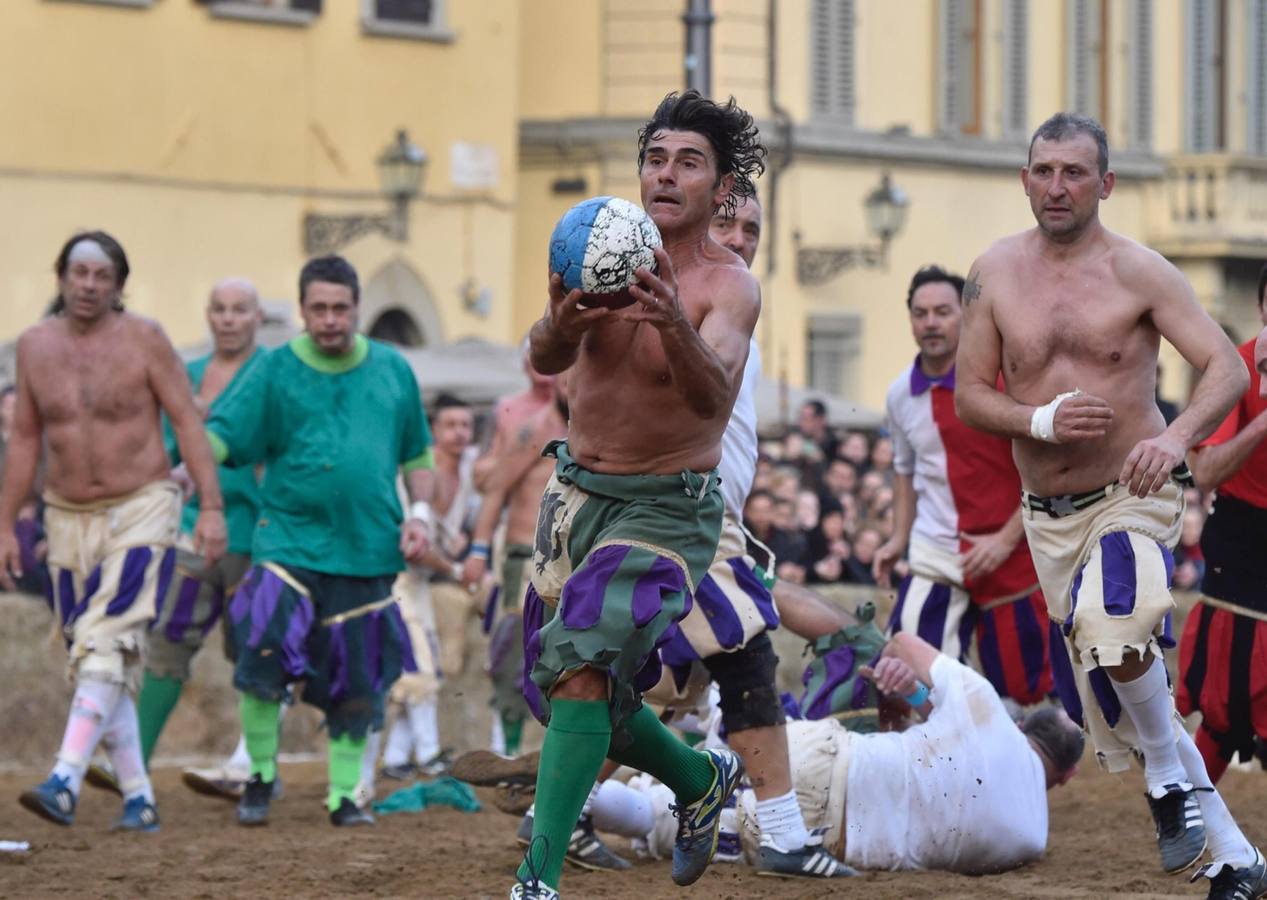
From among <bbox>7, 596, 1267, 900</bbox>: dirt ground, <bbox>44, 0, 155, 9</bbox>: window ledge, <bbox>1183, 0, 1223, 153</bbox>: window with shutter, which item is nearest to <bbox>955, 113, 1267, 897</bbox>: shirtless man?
<bbox>7, 596, 1267, 900</bbox>: dirt ground

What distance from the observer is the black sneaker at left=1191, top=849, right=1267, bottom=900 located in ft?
26.0

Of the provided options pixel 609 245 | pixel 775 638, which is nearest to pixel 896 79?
pixel 775 638

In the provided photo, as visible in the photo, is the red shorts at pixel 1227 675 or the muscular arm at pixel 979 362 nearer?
the muscular arm at pixel 979 362

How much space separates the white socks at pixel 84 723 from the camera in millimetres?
10259

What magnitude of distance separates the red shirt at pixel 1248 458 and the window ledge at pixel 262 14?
49.0 ft

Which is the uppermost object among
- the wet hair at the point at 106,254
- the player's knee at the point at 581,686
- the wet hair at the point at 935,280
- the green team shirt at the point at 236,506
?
the wet hair at the point at 106,254

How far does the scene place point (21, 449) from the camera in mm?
10484

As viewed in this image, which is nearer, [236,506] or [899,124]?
[236,506]

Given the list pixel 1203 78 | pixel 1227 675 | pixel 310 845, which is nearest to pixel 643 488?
pixel 1227 675

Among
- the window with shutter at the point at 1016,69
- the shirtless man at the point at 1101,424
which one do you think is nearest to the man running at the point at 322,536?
the shirtless man at the point at 1101,424

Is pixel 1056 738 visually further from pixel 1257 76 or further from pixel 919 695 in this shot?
pixel 1257 76

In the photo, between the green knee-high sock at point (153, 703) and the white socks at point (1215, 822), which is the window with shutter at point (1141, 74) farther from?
the white socks at point (1215, 822)

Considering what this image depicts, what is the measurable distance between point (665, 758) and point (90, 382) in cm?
369

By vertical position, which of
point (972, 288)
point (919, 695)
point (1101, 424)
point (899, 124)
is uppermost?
point (899, 124)
